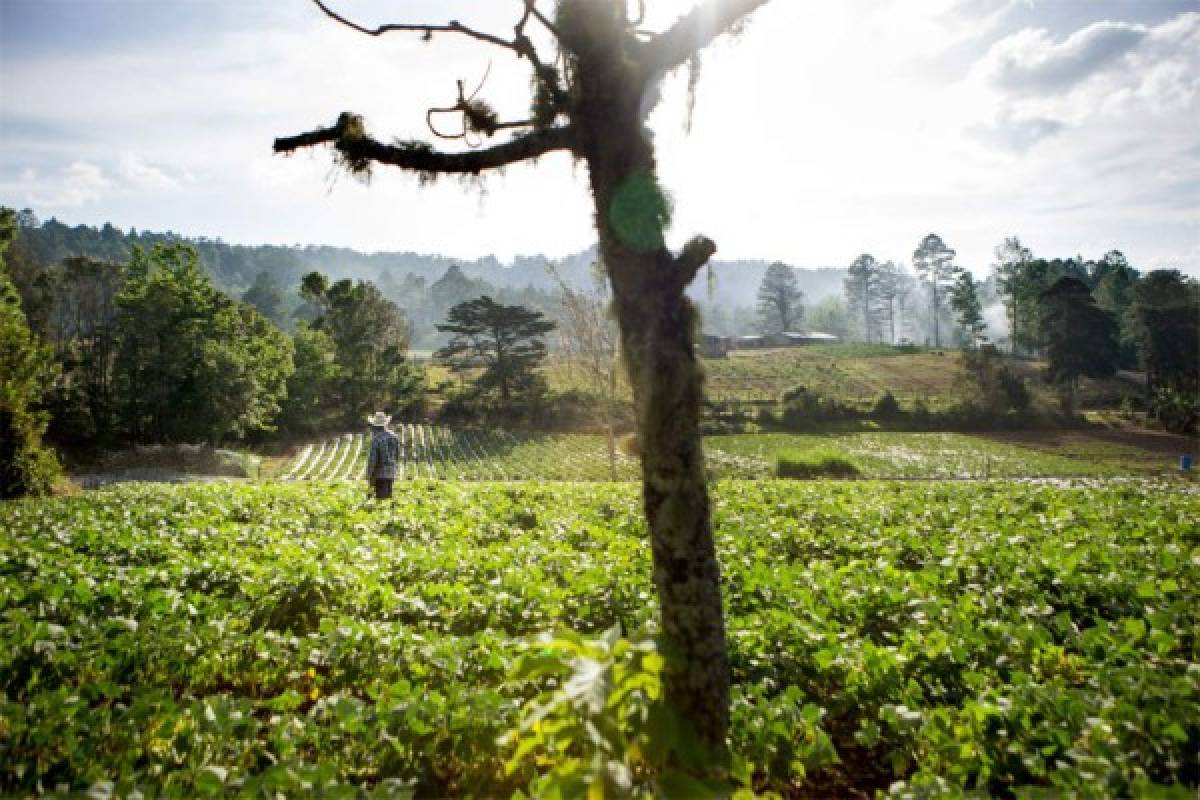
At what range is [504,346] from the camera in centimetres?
6938

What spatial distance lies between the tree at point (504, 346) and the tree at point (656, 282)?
209 ft

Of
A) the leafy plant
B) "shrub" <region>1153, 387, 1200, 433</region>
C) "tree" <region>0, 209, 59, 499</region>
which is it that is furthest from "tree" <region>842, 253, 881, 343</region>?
"tree" <region>0, 209, 59, 499</region>

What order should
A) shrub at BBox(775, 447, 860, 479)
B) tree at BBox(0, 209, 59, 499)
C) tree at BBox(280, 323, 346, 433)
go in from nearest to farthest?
tree at BBox(0, 209, 59, 499), shrub at BBox(775, 447, 860, 479), tree at BBox(280, 323, 346, 433)

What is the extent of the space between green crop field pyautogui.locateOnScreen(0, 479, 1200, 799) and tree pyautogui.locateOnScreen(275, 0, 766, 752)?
0.55m

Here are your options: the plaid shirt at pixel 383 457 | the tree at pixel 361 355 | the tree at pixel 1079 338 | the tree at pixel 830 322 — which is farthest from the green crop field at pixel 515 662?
the tree at pixel 830 322

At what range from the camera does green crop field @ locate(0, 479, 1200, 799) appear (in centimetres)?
351

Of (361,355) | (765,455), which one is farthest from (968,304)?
(361,355)

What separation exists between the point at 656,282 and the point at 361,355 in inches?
2718

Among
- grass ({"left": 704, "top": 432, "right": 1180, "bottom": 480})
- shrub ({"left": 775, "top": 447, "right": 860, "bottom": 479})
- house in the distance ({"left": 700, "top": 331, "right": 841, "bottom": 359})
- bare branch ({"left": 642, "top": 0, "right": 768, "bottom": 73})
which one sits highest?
house in the distance ({"left": 700, "top": 331, "right": 841, "bottom": 359})

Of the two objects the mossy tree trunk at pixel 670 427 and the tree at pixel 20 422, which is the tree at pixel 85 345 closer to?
the tree at pixel 20 422

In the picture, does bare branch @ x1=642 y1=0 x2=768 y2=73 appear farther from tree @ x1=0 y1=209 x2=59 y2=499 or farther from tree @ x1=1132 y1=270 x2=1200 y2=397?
tree @ x1=1132 y1=270 x2=1200 y2=397

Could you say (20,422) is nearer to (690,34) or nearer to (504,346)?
(690,34)

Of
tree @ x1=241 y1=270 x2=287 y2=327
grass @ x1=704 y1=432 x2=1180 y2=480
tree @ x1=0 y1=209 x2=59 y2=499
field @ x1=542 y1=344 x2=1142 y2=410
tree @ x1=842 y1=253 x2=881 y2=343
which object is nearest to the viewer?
tree @ x1=0 y1=209 x2=59 y2=499

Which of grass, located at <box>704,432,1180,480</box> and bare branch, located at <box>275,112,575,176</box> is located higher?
bare branch, located at <box>275,112,575,176</box>
